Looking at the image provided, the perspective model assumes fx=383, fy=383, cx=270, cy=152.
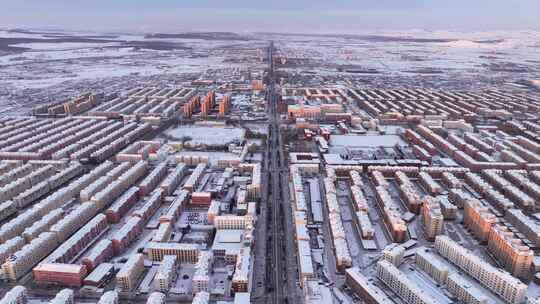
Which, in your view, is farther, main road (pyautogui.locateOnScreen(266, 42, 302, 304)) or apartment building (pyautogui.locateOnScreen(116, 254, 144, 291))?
main road (pyautogui.locateOnScreen(266, 42, 302, 304))

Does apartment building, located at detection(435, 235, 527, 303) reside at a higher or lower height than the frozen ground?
lower

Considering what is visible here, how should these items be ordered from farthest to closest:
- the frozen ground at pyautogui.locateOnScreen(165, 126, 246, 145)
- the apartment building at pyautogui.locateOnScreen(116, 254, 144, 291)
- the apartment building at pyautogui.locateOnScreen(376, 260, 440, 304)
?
the frozen ground at pyautogui.locateOnScreen(165, 126, 246, 145) → the apartment building at pyautogui.locateOnScreen(116, 254, 144, 291) → the apartment building at pyautogui.locateOnScreen(376, 260, 440, 304)

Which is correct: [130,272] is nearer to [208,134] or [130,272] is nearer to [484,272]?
[484,272]

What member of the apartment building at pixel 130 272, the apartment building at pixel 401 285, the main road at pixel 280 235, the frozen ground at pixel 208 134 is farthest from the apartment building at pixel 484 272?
the frozen ground at pixel 208 134

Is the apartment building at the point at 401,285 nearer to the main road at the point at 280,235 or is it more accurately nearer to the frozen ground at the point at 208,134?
the main road at the point at 280,235

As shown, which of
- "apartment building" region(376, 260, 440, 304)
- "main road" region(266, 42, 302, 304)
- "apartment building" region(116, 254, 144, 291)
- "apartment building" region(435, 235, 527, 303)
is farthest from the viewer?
"main road" region(266, 42, 302, 304)

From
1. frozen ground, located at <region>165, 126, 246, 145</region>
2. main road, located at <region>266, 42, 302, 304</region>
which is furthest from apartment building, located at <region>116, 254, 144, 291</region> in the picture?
frozen ground, located at <region>165, 126, 246, 145</region>

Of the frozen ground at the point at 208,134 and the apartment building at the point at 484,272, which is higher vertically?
the frozen ground at the point at 208,134

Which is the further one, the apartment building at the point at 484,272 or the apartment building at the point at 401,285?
the apartment building at the point at 484,272

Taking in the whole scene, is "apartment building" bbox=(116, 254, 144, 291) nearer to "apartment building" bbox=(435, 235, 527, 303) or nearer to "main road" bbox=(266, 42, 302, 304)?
"main road" bbox=(266, 42, 302, 304)

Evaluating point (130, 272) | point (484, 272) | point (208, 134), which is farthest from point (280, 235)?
point (208, 134)

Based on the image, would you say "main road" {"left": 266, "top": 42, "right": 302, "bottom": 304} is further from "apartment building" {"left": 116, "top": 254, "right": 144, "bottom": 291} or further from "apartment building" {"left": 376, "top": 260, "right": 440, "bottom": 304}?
"apartment building" {"left": 116, "top": 254, "right": 144, "bottom": 291}
